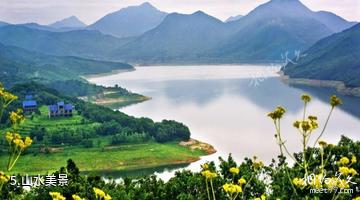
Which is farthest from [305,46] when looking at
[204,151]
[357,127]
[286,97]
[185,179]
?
[185,179]

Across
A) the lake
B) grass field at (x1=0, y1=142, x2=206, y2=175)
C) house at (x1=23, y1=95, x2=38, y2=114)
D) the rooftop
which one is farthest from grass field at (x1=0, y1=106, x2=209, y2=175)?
the rooftop

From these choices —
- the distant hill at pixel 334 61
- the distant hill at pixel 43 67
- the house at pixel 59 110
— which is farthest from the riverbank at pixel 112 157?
the distant hill at pixel 43 67

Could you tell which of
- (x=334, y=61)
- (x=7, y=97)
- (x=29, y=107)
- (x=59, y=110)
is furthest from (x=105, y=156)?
(x=334, y=61)

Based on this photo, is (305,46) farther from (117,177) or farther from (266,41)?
(117,177)

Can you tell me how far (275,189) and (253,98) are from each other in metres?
49.4

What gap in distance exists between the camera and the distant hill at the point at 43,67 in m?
88.1

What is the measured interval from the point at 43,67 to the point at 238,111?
6172 centimetres

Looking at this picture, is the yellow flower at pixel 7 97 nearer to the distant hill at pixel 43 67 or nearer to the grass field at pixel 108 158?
the grass field at pixel 108 158

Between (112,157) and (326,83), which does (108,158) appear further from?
(326,83)

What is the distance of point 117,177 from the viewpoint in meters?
28.5

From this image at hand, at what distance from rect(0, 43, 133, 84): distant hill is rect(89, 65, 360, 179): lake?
22695 millimetres

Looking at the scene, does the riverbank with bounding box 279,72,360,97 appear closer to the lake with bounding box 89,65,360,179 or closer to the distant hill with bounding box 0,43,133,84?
the lake with bounding box 89,65,360,179

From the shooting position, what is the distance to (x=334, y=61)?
299ft

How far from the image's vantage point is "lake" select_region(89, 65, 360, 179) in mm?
33312
